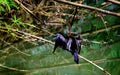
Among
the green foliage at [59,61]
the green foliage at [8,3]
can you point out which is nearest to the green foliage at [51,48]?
the green foliage at [59,61]

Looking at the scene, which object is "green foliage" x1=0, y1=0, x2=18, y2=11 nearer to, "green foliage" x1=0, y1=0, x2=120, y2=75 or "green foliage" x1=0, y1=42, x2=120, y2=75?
"green foliage" x1=0, y1=0, x2=120, y2=75

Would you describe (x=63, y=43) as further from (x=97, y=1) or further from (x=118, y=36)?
(x=97, y=1)

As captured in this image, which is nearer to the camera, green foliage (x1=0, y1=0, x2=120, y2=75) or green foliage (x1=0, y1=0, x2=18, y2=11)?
green foliage (x1=0, y1=0, x2=18, y2=11)

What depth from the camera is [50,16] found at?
264 cm

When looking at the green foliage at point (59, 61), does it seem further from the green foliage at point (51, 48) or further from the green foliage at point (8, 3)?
the green foliage at point (8, 3)

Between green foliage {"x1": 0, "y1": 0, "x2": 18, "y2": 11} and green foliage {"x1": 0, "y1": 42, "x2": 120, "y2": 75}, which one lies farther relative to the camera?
green foliage {"x1": 0, "y1": 42, "x2": 120, "y2": 75}

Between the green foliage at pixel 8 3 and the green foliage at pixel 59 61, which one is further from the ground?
the green foliage at pixel 8 3

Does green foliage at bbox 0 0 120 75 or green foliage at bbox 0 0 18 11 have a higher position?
green foliage at bbox 0 0 18 11

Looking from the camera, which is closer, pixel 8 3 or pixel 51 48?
pixel 8 3

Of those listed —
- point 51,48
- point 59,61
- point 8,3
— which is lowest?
point 59,61

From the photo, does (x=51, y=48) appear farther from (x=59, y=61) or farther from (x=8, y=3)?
(x=8, y=3)

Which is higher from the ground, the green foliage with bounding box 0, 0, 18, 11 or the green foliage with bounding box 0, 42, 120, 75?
the green foliage with bounding box 0, 0, 18, 11

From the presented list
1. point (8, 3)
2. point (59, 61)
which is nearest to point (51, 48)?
point (59, 61)

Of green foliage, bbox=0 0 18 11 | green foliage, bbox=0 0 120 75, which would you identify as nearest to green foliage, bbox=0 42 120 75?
green foliage, bbox=0 0 120 75
